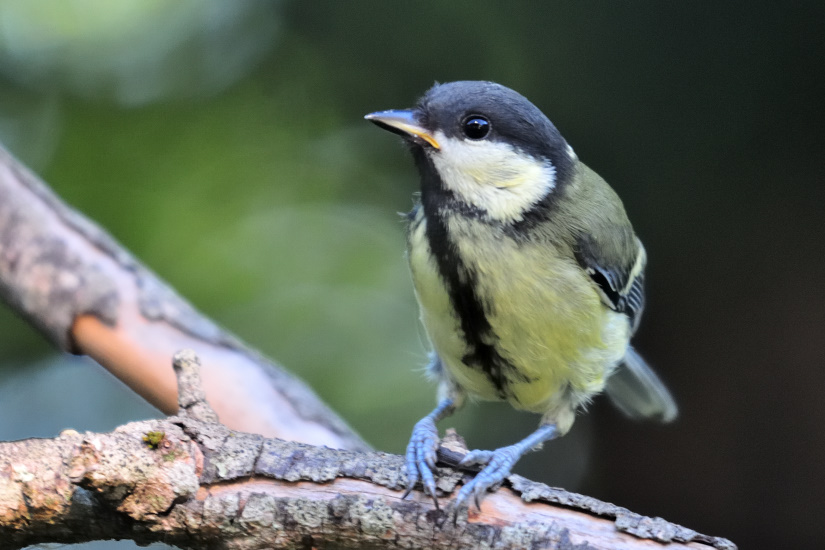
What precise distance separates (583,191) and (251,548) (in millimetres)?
1076

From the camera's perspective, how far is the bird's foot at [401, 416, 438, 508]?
1220mm

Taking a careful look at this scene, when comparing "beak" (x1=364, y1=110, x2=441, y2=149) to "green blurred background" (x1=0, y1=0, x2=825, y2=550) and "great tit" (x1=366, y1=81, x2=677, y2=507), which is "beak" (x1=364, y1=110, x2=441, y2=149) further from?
"green blurred background" (x1=0, y1=0, x2=825, y2=550)

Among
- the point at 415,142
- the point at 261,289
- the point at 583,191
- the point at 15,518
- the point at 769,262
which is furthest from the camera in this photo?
the point at 261,289

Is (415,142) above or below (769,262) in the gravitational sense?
below

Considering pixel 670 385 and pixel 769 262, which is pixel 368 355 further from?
pixel 769 262

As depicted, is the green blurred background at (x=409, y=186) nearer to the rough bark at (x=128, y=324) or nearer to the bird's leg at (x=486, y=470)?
the rough bark at (x=128, y=324)

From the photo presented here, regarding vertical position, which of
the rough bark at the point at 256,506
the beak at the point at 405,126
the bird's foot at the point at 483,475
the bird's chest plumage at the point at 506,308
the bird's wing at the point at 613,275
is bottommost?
the rough bark at the point at 256,506

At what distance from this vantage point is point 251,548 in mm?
1213

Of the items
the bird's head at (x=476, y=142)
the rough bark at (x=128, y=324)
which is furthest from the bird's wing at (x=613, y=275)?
the rough bark at (x=128, y=324)

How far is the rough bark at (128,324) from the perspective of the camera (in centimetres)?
199

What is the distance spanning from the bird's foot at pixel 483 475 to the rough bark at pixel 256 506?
0.02m

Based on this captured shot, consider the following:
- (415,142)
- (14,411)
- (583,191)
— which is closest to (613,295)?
(583,191)

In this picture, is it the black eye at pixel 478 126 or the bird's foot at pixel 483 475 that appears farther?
the black eye at pixel 478 126

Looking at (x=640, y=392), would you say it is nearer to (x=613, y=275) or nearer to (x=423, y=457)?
(x=613, y=275)
